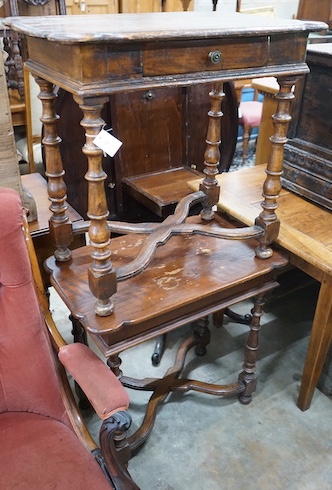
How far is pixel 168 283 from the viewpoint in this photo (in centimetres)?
134

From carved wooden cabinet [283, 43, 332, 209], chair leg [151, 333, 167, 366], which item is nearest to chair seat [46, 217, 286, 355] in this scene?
carved wooden cabinet [283, 43, 332, 209]

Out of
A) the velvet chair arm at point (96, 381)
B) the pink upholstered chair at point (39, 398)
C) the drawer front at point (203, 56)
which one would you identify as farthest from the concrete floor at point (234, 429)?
the drawer front at point (203, 56)

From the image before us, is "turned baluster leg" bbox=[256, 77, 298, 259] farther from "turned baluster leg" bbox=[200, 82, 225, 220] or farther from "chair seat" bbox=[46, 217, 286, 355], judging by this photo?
"turned baluster leg" bbox=[200, 82, 225, 220]

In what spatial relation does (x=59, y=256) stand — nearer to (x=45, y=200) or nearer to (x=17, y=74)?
(x=45, y=200)

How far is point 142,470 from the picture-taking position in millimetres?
1501

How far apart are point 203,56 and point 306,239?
0.69 meters

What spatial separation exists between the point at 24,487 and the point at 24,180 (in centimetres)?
112

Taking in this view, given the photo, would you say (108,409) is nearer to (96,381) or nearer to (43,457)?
(96,381)

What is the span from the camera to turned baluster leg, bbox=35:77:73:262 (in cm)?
123

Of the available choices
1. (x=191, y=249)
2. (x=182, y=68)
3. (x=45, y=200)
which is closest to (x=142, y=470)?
(x=191, y=249)

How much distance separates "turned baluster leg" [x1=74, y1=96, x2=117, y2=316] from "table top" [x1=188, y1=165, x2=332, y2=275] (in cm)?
64

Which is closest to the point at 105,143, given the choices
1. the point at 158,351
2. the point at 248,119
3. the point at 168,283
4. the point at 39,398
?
the point at 168,283

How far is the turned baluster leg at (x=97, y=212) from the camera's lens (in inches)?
38.5

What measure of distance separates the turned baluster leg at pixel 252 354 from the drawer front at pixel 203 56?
74 cm
